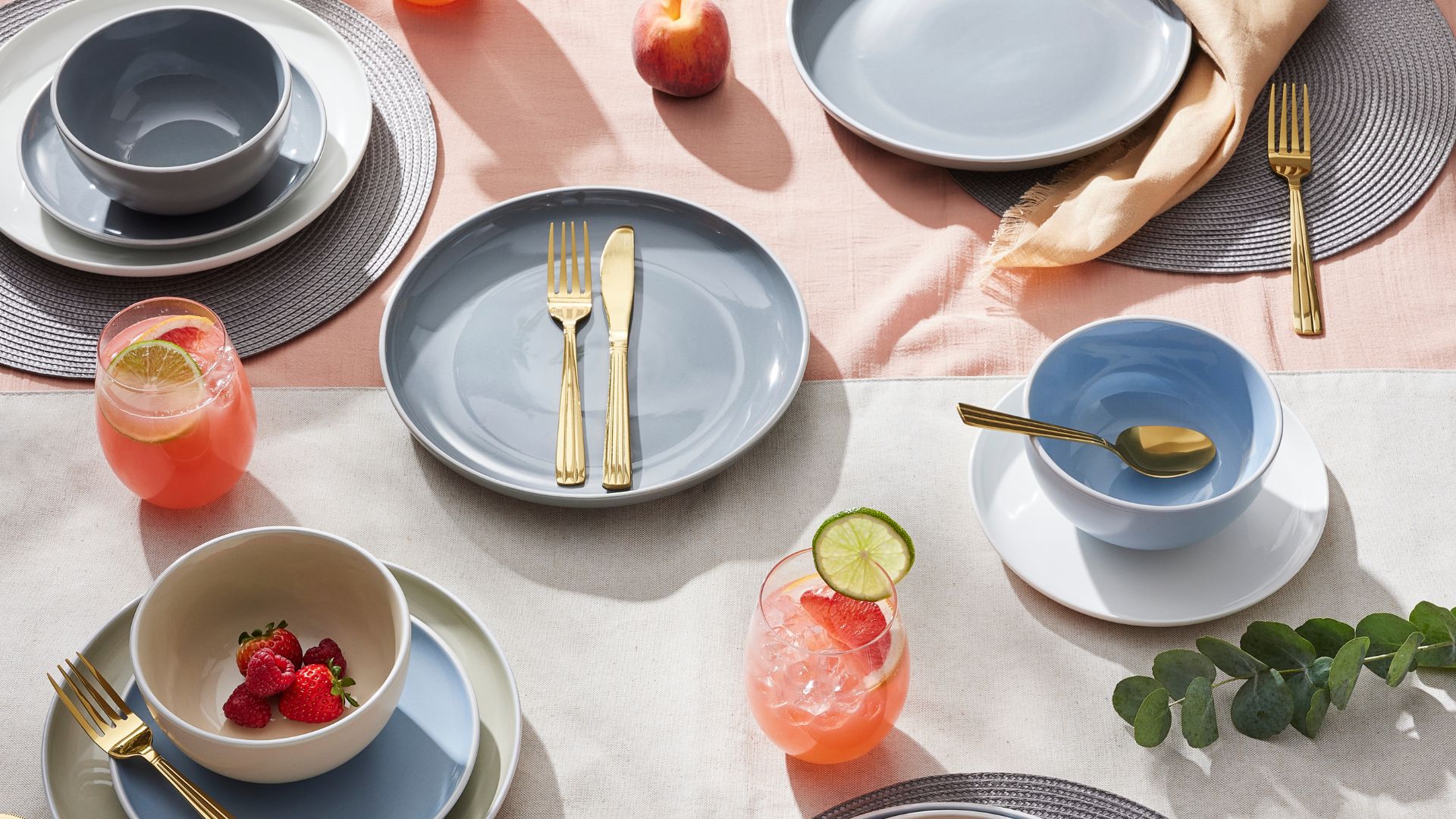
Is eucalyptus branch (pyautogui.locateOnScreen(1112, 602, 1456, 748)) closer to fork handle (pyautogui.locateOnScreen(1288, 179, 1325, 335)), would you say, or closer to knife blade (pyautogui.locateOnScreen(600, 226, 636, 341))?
fork handle (pyautogui.locateOnScreen(1288, 179, 1325, 335))

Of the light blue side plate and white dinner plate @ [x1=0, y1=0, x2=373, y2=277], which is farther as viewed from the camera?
white dinner plate @ [x1=0, y1=0, x2=373, y2=277]

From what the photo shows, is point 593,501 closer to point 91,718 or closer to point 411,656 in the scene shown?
point 411,656

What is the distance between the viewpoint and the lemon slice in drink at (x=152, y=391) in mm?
871

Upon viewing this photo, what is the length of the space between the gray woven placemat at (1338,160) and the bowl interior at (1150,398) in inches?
9.1

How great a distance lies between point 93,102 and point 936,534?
885 millimetres

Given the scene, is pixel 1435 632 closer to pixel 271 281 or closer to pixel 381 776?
pixel 381 776

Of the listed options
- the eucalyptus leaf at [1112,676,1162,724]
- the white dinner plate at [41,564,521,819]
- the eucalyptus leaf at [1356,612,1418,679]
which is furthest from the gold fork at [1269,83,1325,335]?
the white dinner plate at [41,564,521,819]

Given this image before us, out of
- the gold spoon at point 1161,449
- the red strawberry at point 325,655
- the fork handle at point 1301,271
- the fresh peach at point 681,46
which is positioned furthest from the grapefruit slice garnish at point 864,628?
the fresh peach at point 681,46

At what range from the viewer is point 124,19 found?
1.15 metres

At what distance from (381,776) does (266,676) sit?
3.9 inches

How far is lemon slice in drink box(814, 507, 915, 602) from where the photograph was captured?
0.76 m

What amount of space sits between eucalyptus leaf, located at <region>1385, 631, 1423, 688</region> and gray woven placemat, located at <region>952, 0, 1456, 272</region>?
44cm

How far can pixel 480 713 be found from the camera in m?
0.82

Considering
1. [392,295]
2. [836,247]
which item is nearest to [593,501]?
[392,295]
